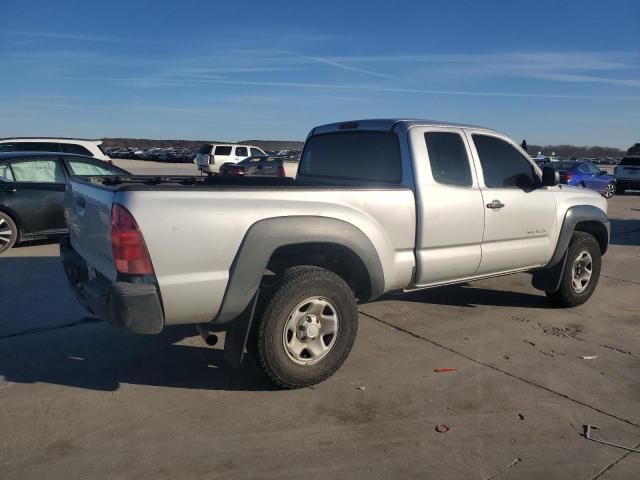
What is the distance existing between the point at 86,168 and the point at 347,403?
7.28m

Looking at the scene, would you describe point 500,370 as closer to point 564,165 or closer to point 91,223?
point 91,223

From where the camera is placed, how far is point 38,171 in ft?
29.2

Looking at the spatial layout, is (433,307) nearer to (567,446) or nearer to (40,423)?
(567,446)

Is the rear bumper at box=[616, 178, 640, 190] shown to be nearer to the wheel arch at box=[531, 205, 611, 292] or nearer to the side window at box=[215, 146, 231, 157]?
the side window at box=[215, 146, 231, 157]

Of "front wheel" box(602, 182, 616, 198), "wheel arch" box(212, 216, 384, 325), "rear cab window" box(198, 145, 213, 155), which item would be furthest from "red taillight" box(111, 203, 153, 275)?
"rear cab window" box(198, 145, 213, 155)

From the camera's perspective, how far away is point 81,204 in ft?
12.8

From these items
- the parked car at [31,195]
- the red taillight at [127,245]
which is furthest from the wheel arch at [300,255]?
the parked car at [31,195]

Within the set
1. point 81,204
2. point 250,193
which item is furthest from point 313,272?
point 81,204

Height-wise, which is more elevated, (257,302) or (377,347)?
(257,302)

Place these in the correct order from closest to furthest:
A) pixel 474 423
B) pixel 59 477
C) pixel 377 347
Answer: pixel 59 477, pixel 474 423, pixel 377 347

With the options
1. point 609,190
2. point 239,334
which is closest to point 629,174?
point 609,190

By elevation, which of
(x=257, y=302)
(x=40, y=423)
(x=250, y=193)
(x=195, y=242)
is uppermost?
(x=250, y=193)

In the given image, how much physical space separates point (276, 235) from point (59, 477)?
69.9 inches

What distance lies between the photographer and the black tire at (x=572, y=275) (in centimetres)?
580
